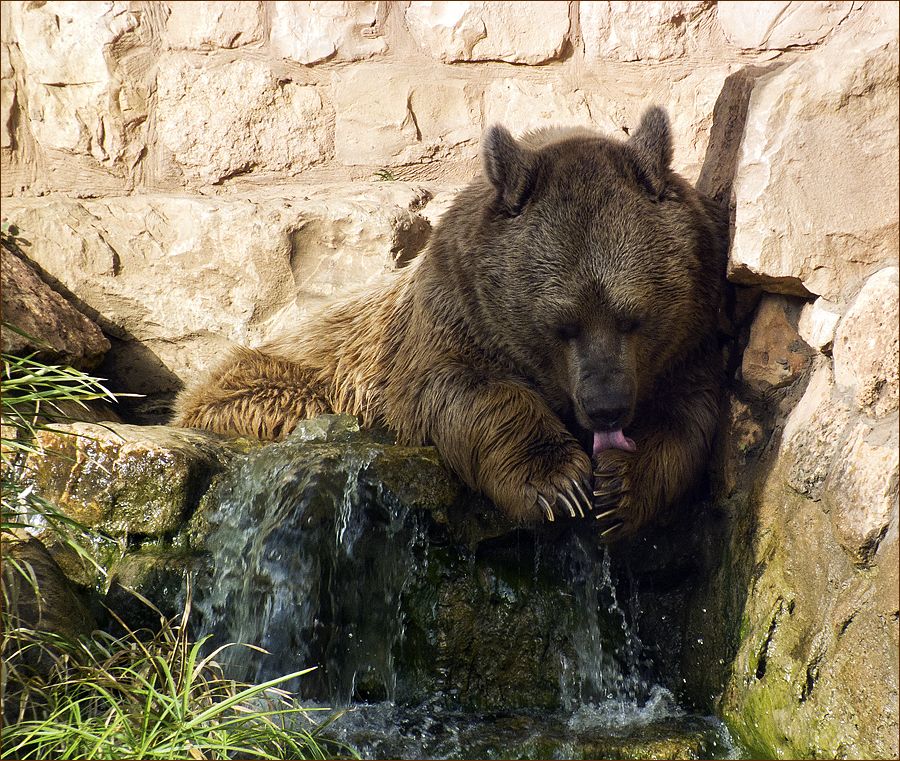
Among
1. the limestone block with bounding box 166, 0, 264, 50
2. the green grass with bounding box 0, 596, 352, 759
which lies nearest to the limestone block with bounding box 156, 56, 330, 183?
the limestone block with bounding box 166, 0, 264, 50

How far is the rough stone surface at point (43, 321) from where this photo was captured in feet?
17.4

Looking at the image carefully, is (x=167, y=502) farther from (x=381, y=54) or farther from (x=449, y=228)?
(x=381, y=54)

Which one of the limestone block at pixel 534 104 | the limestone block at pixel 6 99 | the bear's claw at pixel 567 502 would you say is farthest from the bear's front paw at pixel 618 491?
the limestone block at pixel 6 99

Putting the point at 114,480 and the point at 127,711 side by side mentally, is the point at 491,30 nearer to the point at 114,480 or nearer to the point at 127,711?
the point at 114,480

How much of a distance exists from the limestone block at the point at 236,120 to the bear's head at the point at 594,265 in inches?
90.1

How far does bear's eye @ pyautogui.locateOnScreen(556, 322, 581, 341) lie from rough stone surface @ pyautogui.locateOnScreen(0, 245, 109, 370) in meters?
2.74

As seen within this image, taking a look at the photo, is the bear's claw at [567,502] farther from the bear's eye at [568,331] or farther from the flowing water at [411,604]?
the bear's eye at [568,331]

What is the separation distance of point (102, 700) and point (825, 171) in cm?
329

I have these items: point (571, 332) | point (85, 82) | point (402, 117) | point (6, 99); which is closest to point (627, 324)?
point (571, 332)

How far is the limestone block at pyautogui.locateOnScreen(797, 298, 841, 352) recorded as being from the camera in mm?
3570

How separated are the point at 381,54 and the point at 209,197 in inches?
56.9

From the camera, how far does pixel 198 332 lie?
6.32m

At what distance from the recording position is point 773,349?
412 centimetres

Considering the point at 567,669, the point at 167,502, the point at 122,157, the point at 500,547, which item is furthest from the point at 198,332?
the point at 567,669
